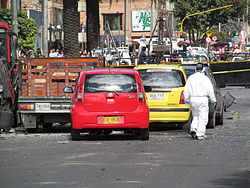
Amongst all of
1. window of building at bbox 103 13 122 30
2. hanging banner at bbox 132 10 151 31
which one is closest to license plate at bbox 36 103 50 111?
window of building at bbox 103 13 122 30

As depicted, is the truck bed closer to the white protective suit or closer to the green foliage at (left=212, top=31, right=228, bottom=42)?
the white protective suit

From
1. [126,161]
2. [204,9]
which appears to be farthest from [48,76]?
[204,9]

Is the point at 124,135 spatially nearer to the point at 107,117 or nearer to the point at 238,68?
the point at 107,117

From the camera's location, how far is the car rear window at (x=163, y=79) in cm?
1938

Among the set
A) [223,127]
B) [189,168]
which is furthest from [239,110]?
[189,168]

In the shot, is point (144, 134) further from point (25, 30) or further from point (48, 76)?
point (25, 30)

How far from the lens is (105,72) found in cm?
1722

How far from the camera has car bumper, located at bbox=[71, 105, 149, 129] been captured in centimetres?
1678

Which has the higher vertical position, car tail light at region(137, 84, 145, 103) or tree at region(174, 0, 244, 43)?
tree at region(174, 0, 244, 43)

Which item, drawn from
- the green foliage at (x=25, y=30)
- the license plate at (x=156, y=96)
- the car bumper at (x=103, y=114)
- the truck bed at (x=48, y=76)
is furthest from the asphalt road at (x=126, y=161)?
the green foliage at (x=25, y=30)

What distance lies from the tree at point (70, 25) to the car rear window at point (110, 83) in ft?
49.2

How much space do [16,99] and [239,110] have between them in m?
9.57

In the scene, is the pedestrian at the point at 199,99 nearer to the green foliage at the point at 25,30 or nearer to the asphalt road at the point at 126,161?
the asphalt road at the point at 126,161

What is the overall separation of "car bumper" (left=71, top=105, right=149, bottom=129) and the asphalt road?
34 cm
